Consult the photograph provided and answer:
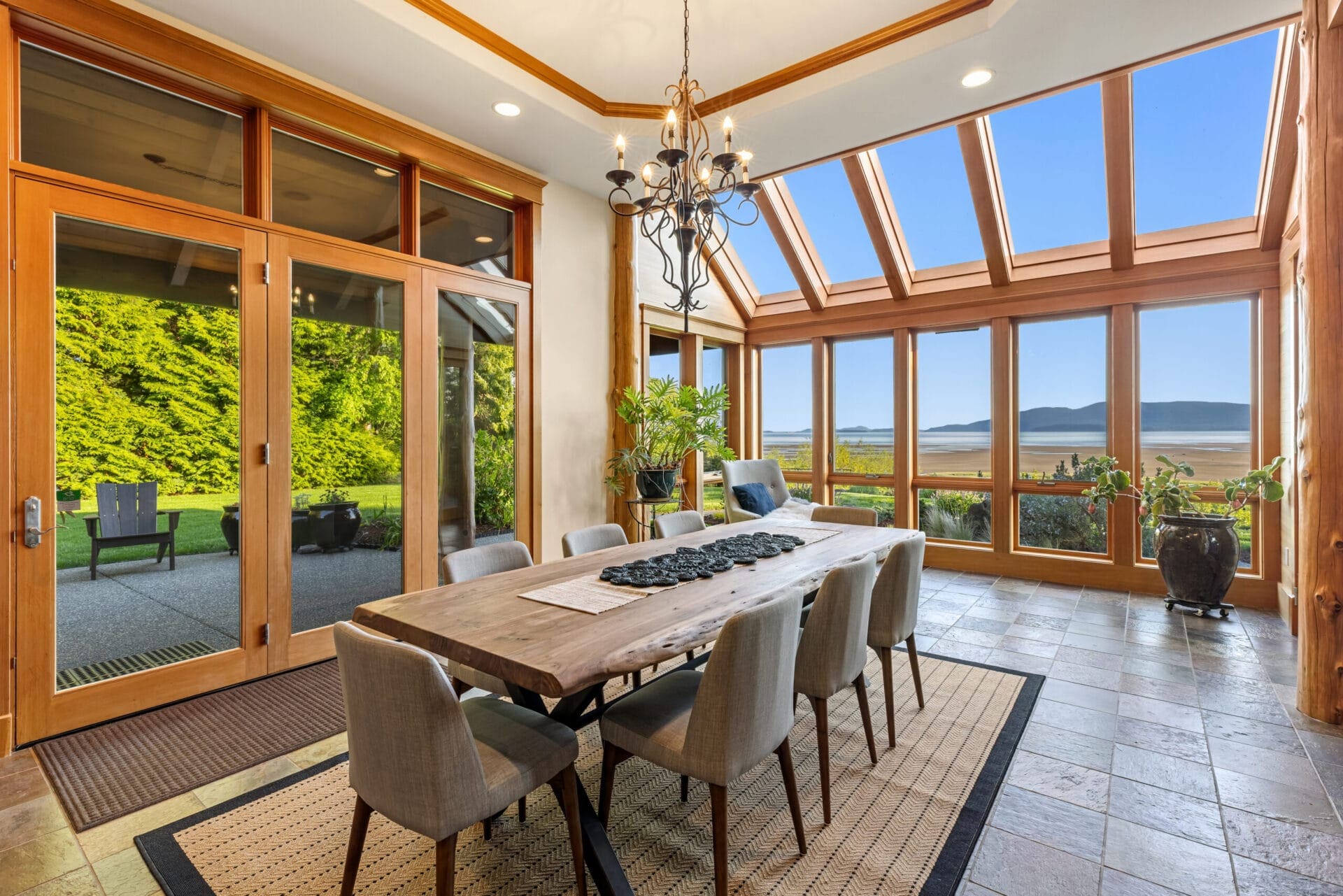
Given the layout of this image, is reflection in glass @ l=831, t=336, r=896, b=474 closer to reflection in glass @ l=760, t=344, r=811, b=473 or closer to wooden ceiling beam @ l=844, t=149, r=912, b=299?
reflection in glass @ l=760, t=344, r=811, b=473

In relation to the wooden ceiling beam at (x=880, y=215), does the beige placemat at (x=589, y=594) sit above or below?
below

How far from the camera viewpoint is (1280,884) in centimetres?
172

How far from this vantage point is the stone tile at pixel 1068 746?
2.37 m

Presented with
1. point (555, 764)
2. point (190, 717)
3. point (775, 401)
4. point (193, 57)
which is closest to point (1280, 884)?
point (555, 764)

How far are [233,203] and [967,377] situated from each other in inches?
220

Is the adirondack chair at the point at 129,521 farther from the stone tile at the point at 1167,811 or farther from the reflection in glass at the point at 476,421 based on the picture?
the stone tile at the point at 1167,811

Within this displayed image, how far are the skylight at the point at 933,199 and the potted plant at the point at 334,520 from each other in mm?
4374

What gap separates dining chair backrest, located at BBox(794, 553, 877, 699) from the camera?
1.99 metres

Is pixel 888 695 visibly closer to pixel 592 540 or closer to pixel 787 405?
pixel 592 540

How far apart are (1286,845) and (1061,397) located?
4.05 meters

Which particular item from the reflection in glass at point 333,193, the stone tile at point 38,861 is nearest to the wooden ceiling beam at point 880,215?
the reflection in glass at point 333,193

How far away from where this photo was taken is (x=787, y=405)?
687 centimetres

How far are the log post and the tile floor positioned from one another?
0.95ft

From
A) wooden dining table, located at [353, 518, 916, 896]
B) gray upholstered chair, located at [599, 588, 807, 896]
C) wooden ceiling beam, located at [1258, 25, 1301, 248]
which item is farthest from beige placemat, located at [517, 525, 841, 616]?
wooden ceiling beam, located at [1258, 25, 1301, 248]
